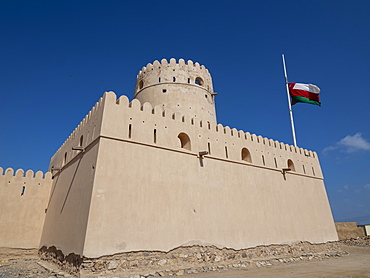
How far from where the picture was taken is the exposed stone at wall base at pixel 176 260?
675 cm

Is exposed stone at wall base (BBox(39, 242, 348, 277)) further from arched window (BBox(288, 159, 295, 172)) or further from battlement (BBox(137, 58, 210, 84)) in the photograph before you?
battlement (BBox(137, 58, 210, 84))

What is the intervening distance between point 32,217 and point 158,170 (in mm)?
6849

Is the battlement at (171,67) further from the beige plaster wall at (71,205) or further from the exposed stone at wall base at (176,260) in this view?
the exposed stone at wall base at (176,260)

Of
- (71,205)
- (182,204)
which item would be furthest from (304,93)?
(71,205)

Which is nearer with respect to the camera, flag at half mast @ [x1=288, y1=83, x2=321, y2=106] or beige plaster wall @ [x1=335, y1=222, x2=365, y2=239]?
flag at half mast @ [x1=288, y1=83, x2=321, y2=106]

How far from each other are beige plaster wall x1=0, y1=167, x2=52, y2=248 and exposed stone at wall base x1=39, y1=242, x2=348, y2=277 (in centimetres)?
116

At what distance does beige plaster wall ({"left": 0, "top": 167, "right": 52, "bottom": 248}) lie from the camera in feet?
35.2

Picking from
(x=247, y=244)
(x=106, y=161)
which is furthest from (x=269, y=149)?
(x=106, y=161)

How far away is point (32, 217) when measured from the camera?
11414 mm

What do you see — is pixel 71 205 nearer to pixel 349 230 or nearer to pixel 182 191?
pixel 182 191

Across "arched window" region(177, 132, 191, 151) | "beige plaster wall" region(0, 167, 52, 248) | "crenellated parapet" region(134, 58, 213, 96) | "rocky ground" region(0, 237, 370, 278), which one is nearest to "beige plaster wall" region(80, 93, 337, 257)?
"arched window" region(177, 132, 191, 151)

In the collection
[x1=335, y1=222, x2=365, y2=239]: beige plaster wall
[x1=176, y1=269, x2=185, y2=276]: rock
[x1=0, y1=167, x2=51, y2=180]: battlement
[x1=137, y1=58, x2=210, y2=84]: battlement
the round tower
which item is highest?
[x1=137, y1=58, x2=210, y2=84]: battlement

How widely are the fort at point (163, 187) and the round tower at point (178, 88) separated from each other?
0.06m

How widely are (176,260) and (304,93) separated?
12.9m
